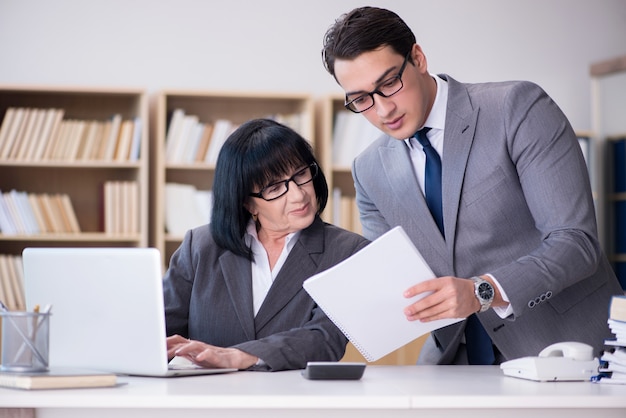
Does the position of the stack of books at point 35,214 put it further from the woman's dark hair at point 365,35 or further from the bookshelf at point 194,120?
the woman's dark hair at point 365,35

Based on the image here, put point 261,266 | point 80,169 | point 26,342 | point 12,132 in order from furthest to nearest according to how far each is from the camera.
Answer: point 80,169 < point 12,132 < point 261,266 < point 26,342

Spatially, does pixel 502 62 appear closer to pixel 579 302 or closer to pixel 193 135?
pixel 193 135

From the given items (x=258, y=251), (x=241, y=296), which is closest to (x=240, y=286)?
(x=241, y=296)

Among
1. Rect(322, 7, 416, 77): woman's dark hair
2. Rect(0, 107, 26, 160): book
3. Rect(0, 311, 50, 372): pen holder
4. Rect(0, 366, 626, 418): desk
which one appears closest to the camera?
Rect(0, 366, 626, 418): desk

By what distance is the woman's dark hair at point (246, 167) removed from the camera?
2.23 meters

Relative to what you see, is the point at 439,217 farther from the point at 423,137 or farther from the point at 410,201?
the point at 423,137

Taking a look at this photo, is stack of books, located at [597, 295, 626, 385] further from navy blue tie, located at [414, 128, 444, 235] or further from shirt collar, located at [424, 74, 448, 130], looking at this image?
shirt collar, located at [424, 74, 448, 130]

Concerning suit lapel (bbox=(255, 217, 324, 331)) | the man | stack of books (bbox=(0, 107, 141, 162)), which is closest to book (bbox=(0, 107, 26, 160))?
stack of books (bbox=(0, 107, 141, 162))

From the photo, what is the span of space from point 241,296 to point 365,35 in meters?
0.75

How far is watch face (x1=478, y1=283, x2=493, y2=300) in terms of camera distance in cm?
178

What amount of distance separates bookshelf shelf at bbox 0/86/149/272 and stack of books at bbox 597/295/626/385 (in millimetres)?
3308

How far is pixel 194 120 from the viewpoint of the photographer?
482cm

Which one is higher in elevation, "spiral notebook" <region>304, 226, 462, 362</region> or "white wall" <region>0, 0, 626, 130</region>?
"white wall" <region>0, 0, 626, 130</region>

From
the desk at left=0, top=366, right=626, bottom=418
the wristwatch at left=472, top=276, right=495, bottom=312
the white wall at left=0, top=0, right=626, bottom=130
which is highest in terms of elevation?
the white wall at left=0, top=0, right=626, bottom=130
